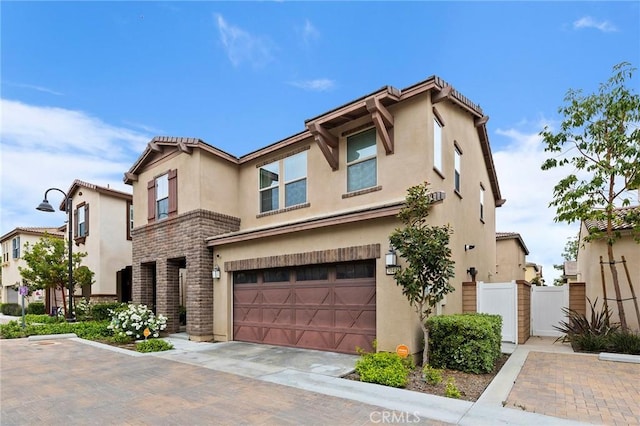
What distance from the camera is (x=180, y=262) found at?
1409cm

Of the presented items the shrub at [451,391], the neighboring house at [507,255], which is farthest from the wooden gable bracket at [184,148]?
the neighboring house at [507,255]

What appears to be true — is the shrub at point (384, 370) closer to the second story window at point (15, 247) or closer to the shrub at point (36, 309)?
the shrub at point (36, 309)

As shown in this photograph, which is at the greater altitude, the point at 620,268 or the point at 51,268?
the point at 620,268

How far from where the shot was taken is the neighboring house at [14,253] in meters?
26.9

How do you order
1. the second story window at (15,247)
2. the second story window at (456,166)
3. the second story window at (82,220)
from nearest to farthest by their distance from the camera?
1. the second story window at (456,166)
2. the second story window at (82,220)
3. the second story window at (15,247)

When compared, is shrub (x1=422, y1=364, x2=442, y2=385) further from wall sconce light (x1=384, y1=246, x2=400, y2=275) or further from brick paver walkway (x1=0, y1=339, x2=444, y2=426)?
wall sconce light (x1=384, y1=246, x2=400, y2=275)

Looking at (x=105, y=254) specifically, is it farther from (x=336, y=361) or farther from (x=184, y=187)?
(x=336, y=361)

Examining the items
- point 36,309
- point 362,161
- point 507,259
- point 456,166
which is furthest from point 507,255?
point 36,309

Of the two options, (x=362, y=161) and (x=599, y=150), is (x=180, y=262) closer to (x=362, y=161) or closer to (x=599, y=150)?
(x=362, y=161)

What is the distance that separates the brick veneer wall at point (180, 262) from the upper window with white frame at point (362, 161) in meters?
5.16

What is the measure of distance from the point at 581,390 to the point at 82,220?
22723mm

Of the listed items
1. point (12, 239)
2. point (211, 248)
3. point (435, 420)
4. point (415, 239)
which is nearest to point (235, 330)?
point (211, 248)

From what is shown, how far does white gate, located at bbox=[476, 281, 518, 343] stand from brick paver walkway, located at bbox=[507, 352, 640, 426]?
2150mm

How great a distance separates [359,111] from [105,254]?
52.5ft
